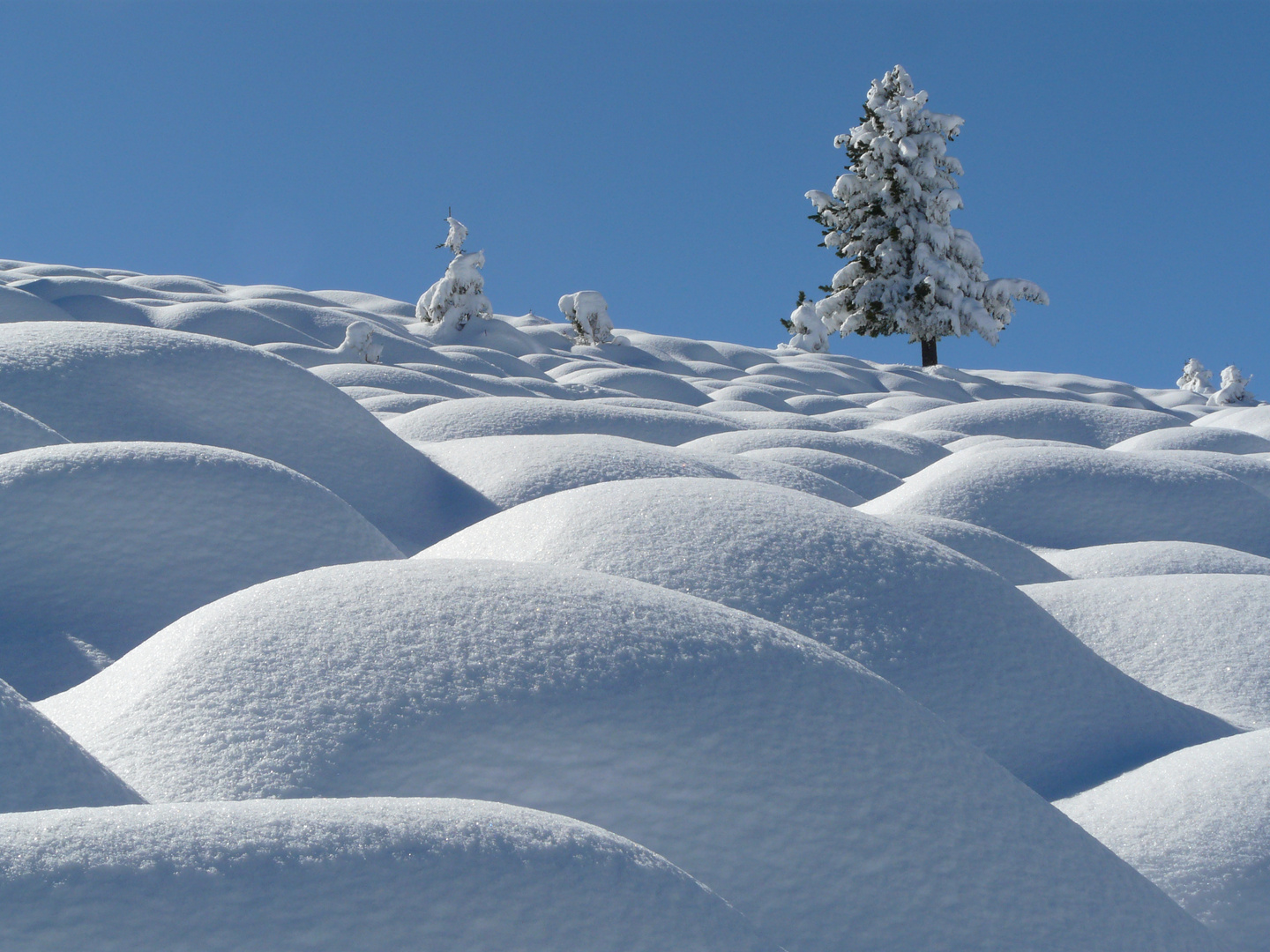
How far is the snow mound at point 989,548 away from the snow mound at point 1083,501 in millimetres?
590

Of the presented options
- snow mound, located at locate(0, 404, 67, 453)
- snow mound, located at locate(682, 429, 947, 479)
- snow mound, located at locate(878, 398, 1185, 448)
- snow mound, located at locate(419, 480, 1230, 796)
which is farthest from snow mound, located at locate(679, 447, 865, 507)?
snow mound, located at locate(878, 398, 1185, 448)

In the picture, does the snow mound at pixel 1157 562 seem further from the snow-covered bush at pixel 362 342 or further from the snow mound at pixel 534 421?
the snow-covered bush at pixel 362 342

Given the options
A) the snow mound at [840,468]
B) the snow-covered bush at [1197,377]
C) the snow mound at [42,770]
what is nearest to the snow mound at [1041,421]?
the snow mound at [840,468]

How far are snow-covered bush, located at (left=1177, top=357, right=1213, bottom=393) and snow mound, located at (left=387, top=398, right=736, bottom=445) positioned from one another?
25.5m

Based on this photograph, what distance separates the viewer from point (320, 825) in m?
1.13

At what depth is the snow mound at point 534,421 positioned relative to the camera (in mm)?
5172

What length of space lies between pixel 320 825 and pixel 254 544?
70.7 inches

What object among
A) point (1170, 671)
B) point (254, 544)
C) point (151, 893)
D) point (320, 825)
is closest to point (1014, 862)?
point (320, 825)

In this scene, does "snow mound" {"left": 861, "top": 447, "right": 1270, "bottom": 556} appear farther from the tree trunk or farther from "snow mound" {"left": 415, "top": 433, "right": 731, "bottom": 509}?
the tree trunk

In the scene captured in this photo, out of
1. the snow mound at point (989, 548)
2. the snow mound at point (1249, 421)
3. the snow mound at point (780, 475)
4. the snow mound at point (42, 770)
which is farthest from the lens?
the snow mound at point (1249, 421)

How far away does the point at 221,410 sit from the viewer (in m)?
4.12

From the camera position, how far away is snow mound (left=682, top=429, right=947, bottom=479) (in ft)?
18.1

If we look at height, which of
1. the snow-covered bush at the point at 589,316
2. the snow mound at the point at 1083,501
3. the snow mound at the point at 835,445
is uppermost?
the snow-covered bush at the point at 589,316

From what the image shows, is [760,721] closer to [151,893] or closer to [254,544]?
[151,893]
